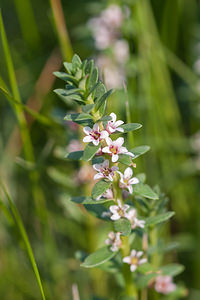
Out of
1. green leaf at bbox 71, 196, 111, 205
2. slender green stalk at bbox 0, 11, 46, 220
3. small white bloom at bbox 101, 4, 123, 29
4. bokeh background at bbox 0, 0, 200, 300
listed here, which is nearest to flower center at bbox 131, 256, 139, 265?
green leaf at bbox 71, 196, 111, 205

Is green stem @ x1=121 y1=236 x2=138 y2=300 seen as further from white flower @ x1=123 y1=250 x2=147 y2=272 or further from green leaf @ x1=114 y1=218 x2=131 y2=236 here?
green leaf @ x1=114 y1=218 x2=131 y2=236

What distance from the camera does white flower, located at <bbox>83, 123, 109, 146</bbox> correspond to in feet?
3.93

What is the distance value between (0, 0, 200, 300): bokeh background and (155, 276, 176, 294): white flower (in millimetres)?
586

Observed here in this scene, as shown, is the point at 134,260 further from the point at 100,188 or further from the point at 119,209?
the point at 100,188

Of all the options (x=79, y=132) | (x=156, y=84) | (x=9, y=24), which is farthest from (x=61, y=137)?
(x=9, y=24)

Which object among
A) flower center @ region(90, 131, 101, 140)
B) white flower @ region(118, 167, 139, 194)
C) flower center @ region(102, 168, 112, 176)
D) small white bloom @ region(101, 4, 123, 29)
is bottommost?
white flower @ region(118, 167, 139, 194)

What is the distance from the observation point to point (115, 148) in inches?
48.9

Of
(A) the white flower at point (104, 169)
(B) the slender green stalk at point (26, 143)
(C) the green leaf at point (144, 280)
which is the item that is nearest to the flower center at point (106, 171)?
(A) the white flower at point (104, 169)

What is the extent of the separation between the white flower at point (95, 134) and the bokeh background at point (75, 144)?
741mm

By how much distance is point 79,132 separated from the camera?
2.22 metres

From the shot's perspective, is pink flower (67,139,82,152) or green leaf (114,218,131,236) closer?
green leaf (114,218,131,236)

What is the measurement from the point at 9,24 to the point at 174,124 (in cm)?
199

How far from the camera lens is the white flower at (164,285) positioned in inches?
70.2

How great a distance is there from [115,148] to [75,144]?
3.13ft
